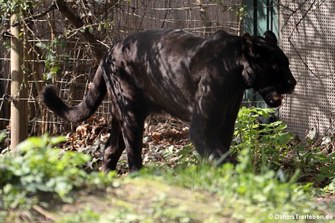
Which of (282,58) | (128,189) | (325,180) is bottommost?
(325,180)

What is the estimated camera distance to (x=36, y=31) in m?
10.8

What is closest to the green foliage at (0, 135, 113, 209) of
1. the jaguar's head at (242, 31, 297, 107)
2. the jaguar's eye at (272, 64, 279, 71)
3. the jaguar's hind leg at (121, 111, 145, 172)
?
the jaguar's head at (242, 31, 297, 107)

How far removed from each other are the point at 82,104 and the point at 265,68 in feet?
7.14

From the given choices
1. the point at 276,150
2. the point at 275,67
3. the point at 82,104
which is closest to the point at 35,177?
the point at 275,67

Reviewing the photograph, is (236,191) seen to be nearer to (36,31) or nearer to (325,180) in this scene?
(325,180)

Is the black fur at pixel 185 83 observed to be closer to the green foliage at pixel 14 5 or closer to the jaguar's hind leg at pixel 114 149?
the jaguar's hind leg at pixel 114 149

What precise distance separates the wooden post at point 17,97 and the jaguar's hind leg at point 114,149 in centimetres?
183

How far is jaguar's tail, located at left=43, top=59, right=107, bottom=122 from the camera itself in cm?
869

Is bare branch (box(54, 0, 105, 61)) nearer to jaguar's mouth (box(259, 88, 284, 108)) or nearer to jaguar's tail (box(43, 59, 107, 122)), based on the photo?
jaguar's tail (box(43, 59, 107, 122))

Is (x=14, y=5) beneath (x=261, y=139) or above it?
above

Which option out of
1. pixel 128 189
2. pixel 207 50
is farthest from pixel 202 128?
pixel 128 189

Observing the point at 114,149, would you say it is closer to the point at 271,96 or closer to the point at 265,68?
the point at 271,96

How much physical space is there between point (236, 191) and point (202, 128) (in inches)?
118

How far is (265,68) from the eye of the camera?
7.68 metres
